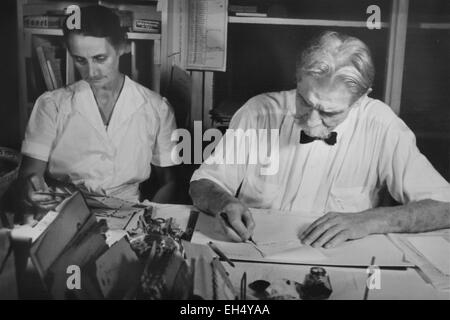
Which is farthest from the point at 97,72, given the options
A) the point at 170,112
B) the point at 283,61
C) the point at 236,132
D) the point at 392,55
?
the point at 392,55

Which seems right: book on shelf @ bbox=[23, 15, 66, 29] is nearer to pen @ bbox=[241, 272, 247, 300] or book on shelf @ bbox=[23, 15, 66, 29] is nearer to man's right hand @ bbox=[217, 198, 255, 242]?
man's right hand @ bbox=[217, 198, 255, 242]

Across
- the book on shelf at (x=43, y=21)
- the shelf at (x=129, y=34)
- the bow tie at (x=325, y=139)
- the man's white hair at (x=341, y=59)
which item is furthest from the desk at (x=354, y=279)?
the book on shelf at (x=43, y=21)

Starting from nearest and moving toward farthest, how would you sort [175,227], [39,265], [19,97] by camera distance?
[39,265] < [175,227] < [19,97]

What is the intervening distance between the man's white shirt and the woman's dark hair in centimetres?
48

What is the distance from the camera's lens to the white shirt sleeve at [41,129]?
1.81 meters

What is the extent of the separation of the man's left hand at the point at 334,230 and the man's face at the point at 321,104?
293 millimetres

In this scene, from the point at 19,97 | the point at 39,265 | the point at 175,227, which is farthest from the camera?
the point at 19,97

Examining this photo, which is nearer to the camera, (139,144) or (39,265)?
(39,265)

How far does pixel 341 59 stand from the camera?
1.70 metres

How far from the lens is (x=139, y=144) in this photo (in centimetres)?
182

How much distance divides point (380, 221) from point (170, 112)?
792mm

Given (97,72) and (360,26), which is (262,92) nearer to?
(360,26)

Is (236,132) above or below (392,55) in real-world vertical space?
below
